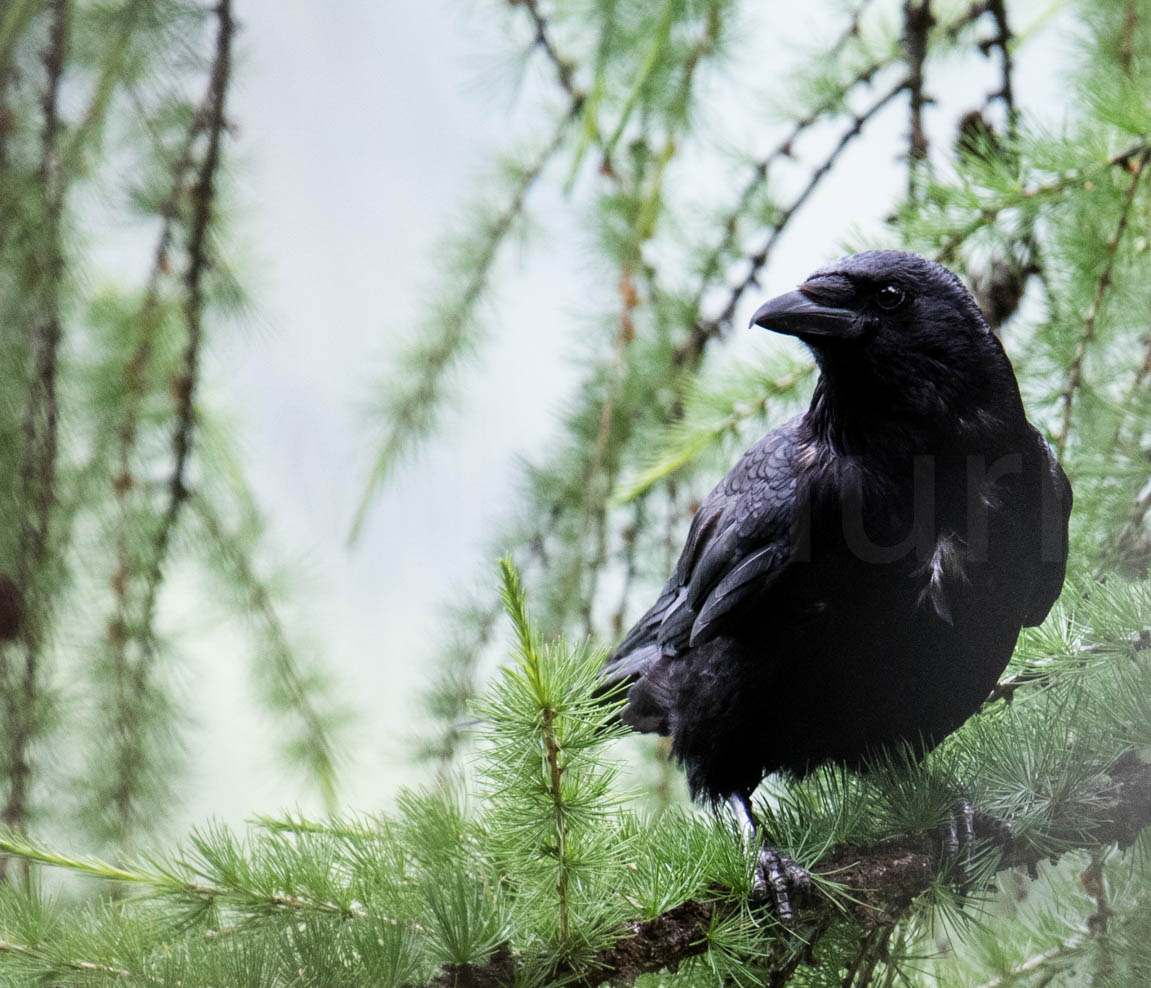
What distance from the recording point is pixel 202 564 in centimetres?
162

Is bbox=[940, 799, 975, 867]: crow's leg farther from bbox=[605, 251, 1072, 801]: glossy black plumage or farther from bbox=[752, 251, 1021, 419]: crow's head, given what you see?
bbox=[752, 251, 1021, 419]: crow's head

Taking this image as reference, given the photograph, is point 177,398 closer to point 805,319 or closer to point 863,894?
point 805,319

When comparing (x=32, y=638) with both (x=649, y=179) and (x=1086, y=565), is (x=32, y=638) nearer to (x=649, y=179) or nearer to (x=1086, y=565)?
(x=649, y=179)

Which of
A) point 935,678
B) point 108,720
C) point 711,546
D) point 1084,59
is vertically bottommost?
point 935,678

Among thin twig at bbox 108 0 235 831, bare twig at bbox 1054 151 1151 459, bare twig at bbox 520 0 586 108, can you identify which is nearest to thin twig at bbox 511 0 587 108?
bare twig at bbox 520 0 586 108

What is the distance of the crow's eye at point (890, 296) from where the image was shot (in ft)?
3.55

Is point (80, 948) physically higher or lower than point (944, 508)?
lower

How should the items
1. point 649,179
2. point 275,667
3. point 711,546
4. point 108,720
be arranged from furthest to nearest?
point 649,179 → point 275,667 → point 108,720 → point 711,546

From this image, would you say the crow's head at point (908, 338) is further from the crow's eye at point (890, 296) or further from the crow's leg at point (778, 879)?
the crow's leg at point (778, 879)

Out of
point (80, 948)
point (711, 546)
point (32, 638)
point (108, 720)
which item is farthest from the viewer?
point (108, 720)

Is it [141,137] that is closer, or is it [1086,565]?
[1086,565]

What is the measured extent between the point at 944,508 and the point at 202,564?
1084 mm

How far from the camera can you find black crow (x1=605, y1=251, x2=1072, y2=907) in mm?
1071

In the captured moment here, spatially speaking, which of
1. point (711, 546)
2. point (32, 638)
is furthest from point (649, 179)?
point (32, 638)
